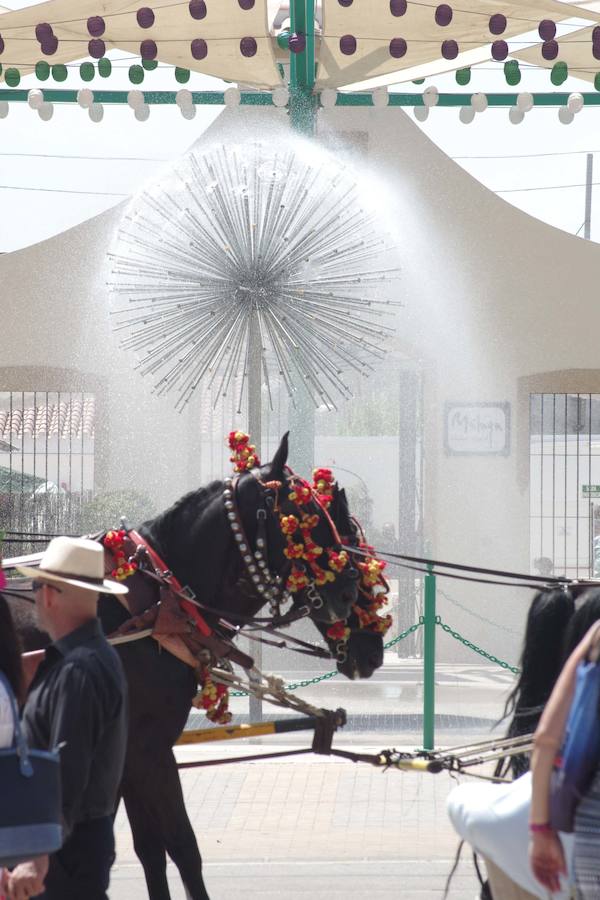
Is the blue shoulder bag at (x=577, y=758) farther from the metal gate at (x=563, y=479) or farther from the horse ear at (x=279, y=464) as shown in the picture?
the metal gate at (x=563, y=479)

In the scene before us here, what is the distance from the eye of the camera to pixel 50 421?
44.4ft

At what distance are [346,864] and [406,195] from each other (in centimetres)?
815

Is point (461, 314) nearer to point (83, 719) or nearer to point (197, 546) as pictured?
point (197, 546)

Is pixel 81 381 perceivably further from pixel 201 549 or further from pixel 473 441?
pixel 201 549

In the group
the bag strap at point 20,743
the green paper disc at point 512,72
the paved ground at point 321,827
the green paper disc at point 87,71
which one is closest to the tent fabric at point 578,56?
the green paper disc at point 512,72

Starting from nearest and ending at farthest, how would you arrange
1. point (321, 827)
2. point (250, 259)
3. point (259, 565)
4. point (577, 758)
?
1. point (577, 758)
2. point (259, 565)
3. point (321, 827)
4. point (250, 259)

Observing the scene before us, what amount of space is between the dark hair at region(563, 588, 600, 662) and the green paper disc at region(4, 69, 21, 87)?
6.73 metres

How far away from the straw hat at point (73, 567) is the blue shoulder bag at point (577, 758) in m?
1.26

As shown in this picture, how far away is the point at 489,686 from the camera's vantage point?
37.1 feet

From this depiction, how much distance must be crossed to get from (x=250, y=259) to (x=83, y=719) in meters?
5.69

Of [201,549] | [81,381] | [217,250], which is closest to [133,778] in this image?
[201,549]

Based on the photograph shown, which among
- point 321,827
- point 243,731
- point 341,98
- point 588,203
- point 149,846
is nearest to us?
point 149,846

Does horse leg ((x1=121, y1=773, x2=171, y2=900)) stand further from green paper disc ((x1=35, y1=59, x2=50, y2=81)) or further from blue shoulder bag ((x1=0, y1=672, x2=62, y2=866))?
green paper disc ((x1=35, y1=59, x2=50, y2=81))

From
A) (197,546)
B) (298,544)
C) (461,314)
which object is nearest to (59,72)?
(461,314)
